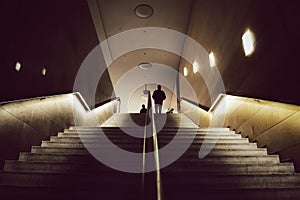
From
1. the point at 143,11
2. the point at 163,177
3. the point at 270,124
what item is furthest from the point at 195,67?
the point at 163,177

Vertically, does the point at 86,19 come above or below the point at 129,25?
below

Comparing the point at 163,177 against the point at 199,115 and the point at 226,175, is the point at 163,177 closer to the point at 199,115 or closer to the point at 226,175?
the point at 226,175

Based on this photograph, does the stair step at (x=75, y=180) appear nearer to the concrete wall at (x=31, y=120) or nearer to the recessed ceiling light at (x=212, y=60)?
the concrete wall at (x=31, y=120)

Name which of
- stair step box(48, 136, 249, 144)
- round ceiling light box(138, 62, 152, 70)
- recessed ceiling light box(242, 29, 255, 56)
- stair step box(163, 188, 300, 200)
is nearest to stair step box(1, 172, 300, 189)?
stair step box(163, 188, 300, 200)

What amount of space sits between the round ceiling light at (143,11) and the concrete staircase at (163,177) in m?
5.87

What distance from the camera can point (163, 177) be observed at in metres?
2.89

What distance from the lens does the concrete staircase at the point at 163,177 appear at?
2.54m

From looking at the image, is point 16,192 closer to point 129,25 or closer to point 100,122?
point 100,122

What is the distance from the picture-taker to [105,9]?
28.7 ft

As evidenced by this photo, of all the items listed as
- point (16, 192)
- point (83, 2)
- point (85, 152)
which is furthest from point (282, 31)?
point (83, 2)

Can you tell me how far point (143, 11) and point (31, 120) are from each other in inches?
235

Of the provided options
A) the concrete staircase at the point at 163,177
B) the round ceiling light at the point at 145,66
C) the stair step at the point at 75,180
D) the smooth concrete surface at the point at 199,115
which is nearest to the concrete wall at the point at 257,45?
the smooth concrete surface at the point at 199,115

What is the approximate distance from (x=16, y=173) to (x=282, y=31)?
428 centimetres

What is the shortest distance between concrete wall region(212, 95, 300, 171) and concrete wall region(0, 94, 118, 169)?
4.19 m
